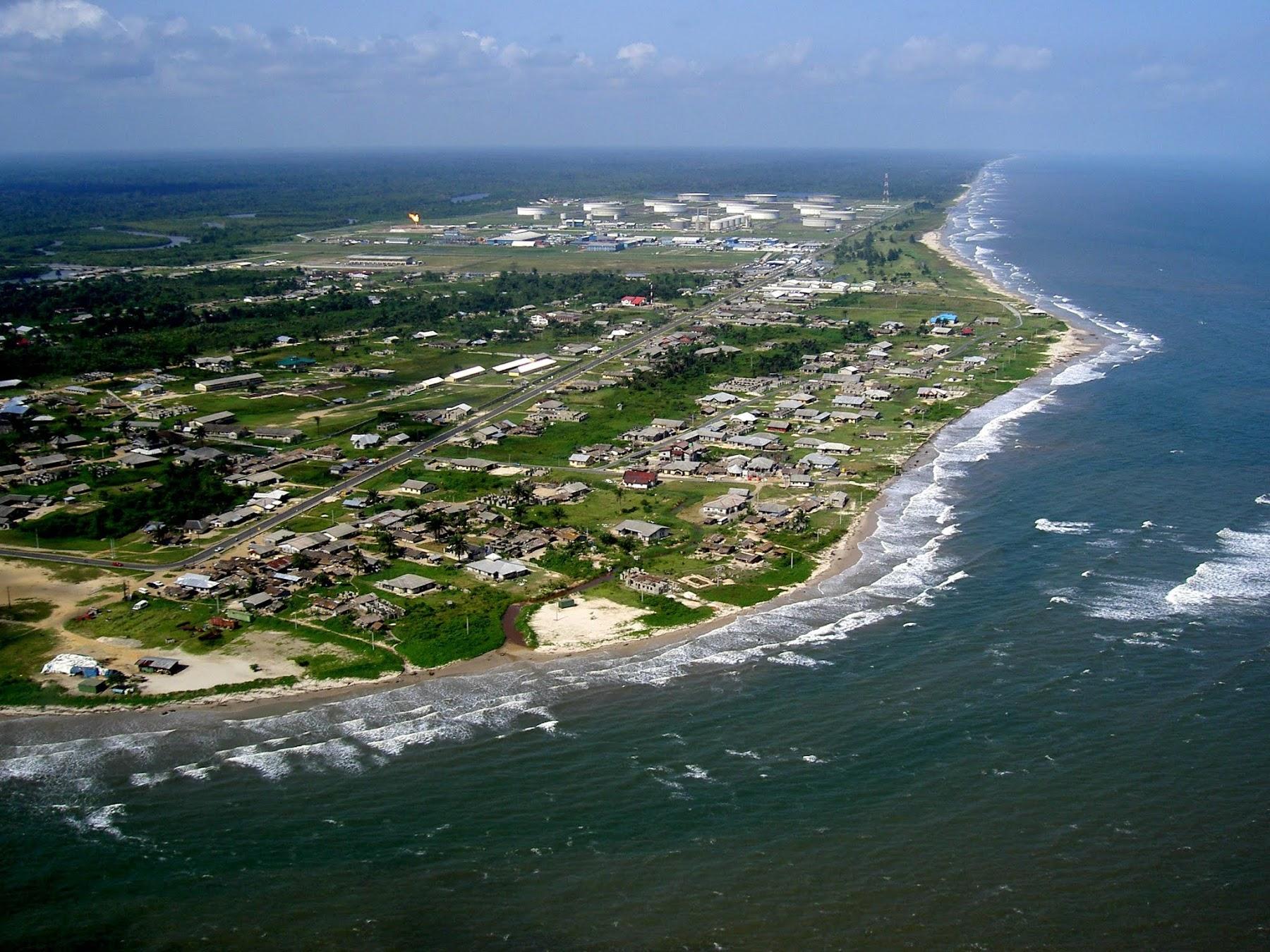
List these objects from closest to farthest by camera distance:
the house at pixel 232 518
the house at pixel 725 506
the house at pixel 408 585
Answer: the house at pixel 408 585
the house at pixel 232 518
the house at pixel 725 506

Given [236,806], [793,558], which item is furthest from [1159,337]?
[236,806]

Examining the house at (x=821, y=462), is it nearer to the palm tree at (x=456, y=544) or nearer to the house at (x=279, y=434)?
the palm tree at (x=456, y=544)

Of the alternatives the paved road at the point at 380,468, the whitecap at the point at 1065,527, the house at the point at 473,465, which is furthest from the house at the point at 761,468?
the paved road at the point at 380,468

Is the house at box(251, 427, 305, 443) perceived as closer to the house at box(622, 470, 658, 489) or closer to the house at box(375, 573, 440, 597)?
the house at box(622, 470, 658, 489)

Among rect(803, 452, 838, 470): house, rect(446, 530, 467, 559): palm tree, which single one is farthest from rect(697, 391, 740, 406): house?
rect(446, 530, 467, 559): palm tree

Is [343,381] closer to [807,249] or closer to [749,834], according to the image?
[749,834]

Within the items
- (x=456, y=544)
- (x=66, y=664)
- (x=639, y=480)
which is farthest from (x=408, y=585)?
(x=639, y=480)
